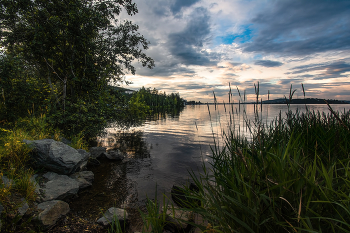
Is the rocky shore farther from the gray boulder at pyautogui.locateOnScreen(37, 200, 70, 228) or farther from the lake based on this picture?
the lake

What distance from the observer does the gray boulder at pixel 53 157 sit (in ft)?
23.6

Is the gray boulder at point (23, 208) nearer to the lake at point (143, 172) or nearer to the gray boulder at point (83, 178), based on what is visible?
the lake at point (143, 172)

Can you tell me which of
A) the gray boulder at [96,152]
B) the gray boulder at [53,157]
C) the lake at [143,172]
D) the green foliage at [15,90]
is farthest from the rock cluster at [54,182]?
the green foliage at [15,90]

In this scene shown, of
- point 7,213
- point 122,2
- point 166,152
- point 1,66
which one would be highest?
point 122,2

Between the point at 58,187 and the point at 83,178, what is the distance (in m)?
1.54

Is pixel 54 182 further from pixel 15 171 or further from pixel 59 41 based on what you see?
pixel 59 41

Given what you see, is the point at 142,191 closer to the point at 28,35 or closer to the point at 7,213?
the point at 7,213

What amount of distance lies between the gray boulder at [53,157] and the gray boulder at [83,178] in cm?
30

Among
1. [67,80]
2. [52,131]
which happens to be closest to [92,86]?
[67,80]

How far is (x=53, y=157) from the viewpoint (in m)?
7.27

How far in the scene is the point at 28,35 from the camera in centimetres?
1099

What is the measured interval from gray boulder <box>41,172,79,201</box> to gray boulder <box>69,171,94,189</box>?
42cm

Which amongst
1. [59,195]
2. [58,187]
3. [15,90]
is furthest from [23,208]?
[15,90]

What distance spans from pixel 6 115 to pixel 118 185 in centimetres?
813
